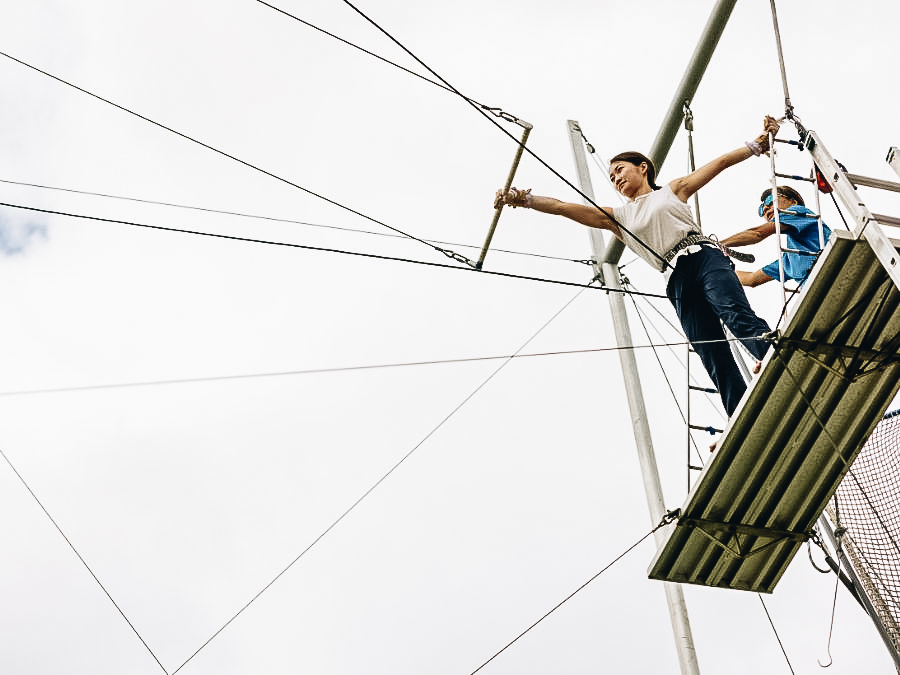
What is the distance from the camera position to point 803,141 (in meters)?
5.92

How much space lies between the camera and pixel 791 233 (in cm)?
660

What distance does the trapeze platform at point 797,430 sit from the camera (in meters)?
5.65

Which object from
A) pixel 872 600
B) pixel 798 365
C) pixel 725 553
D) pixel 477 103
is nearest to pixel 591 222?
pixel 477 103

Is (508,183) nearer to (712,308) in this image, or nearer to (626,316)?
(712,308)

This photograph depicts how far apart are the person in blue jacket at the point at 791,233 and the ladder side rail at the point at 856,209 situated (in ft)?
1.36

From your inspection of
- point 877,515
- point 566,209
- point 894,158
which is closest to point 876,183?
point 894,158

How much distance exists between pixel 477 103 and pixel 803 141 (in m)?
1.73

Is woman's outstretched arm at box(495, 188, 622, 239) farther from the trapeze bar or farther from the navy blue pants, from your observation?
the navy blue pants

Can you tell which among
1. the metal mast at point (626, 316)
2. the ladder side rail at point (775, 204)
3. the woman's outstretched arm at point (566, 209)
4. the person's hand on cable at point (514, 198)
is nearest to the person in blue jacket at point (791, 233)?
the ladder side rail at point (775, 204)

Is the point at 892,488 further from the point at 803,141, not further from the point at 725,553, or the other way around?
the point at 803,141

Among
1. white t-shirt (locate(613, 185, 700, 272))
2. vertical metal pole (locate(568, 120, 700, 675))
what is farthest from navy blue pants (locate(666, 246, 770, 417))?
vertical metal pole (locate(568, 120, 700, 675))

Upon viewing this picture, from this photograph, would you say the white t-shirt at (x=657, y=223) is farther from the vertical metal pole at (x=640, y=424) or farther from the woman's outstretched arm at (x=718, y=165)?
the vertical metal pole at (x=640, y=424)

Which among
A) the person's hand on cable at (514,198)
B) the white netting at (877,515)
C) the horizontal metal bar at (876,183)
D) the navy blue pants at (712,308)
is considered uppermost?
the horizontal metal bar at (876,183)

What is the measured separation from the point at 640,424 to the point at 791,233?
2397 mm
